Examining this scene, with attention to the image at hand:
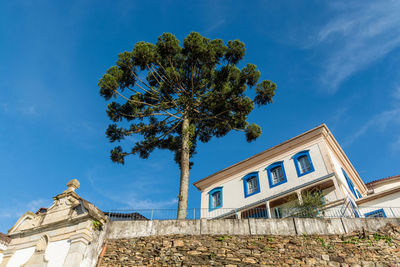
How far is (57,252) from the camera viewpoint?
1001cm

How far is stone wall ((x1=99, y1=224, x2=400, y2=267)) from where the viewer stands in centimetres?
927

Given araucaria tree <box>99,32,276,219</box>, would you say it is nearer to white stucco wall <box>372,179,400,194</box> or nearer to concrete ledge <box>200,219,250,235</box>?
concrete ledge <box>200,219,250,235</box>

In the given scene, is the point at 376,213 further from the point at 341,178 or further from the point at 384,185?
the point at 384,185

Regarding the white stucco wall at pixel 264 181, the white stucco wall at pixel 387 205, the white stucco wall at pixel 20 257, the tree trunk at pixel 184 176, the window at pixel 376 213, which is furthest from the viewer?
the white stucco wall at pixel 264 181

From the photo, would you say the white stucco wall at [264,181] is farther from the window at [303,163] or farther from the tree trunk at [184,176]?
the tree trunk at [184,176]

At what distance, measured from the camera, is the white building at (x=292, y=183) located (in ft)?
53.8

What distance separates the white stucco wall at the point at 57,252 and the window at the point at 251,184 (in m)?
13.7

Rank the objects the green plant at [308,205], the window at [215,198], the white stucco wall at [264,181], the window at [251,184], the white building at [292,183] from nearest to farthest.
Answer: the green plant at [308,205] < the white building at [292,183] < the white stucco wall at [264,181] < the window at [251,184] < the window at [215,198]

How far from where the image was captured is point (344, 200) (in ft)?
52.6

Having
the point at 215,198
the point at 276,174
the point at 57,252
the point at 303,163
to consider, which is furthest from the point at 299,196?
the point at 57,252

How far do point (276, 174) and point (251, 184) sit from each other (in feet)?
6.85

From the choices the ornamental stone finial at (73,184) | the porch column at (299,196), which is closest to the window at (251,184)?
the porch column at (299,196)

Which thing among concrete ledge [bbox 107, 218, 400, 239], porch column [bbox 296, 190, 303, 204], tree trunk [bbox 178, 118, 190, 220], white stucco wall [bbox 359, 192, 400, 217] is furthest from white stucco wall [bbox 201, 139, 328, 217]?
concrete ledge [bbox 107, 218, 400, 239]

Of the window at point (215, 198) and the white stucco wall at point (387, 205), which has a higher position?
the window at point (215, 198)
